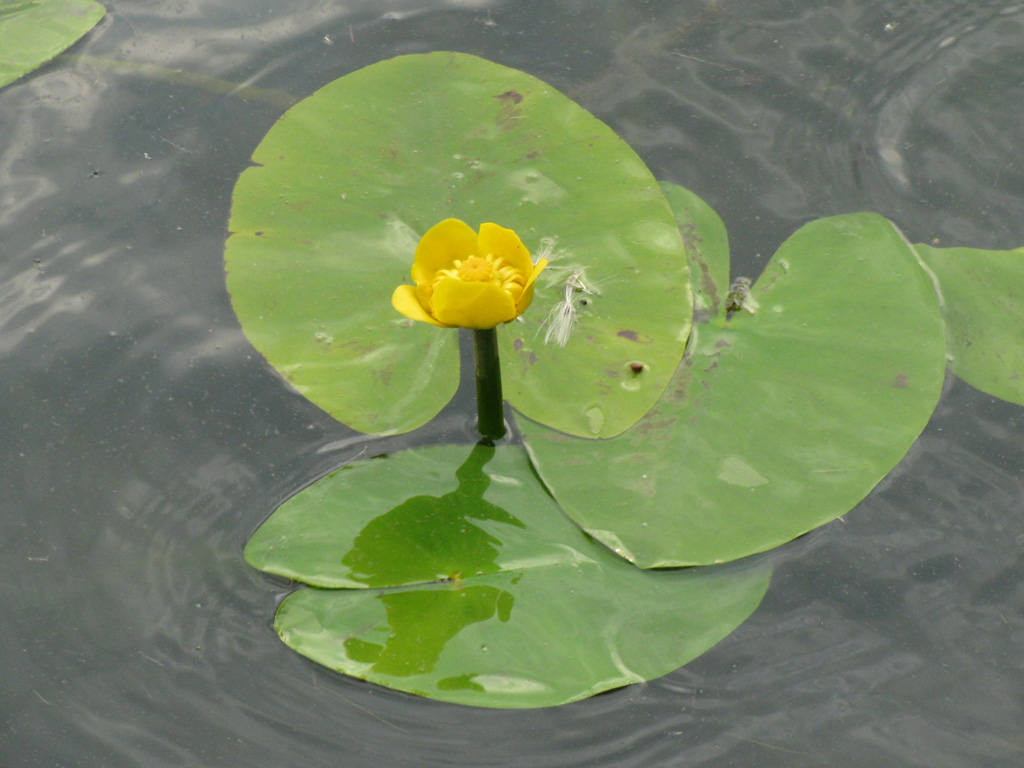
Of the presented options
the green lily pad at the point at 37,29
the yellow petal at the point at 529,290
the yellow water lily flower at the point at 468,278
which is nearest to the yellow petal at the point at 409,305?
the yellow water lily flower at the point at 468,278

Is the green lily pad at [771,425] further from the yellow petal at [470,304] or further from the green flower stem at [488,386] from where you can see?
the yellow petal at [470,304]

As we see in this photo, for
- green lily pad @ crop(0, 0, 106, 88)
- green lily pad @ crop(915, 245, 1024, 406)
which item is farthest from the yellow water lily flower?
green lily pad @ crop(0, 0, 106, 88)

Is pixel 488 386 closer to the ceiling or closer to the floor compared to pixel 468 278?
closer to the floor

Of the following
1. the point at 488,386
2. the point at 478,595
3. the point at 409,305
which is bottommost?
the point at 478,595

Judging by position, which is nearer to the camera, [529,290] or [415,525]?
[529,290]

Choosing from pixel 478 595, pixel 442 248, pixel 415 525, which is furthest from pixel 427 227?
pixel 478 595

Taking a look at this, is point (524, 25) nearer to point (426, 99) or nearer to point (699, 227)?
point (426, 99)

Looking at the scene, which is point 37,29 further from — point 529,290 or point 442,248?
point 529,290
